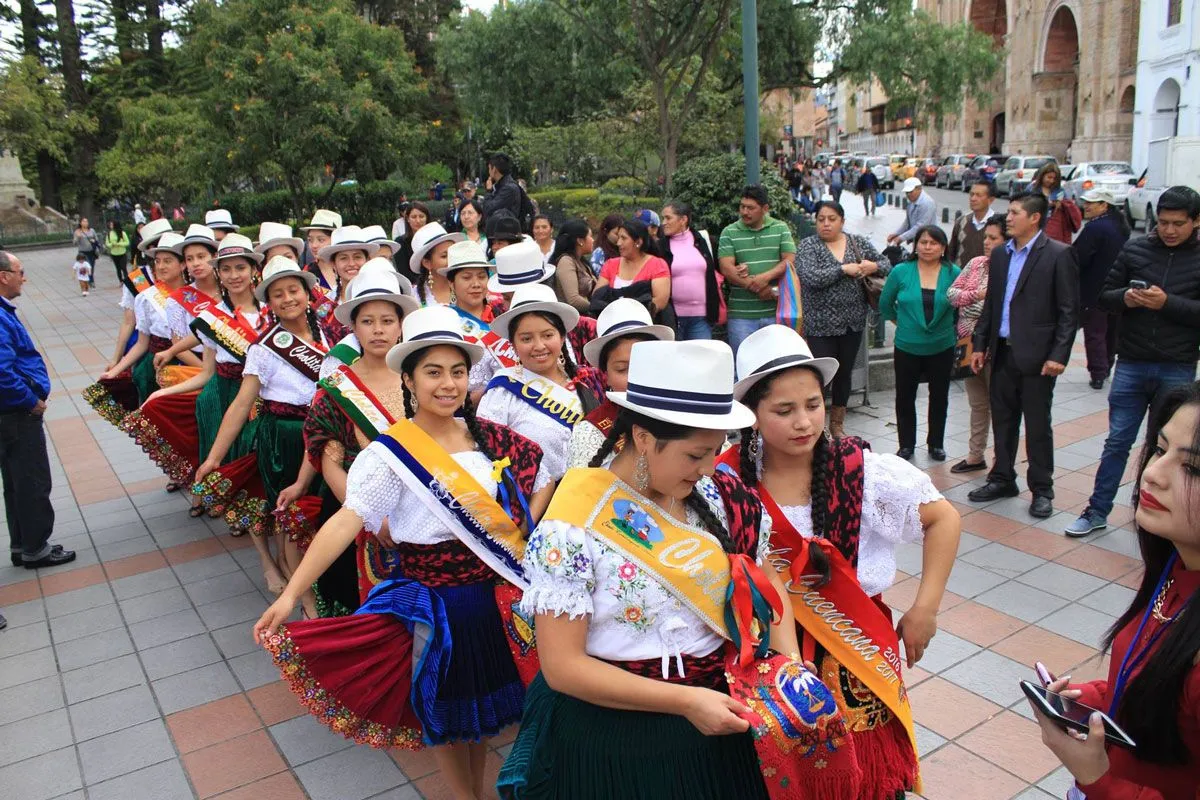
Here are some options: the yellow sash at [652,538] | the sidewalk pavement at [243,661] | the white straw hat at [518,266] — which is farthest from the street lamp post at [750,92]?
the yellow sash at [652,538]

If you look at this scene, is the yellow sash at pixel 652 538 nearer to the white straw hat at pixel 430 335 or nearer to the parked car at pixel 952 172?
the white straw hat at pixel 430 335

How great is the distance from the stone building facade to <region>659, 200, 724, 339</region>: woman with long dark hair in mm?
26223

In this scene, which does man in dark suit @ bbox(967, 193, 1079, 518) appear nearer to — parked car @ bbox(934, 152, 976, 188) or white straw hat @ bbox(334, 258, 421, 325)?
white straw hat @ bbox(334, 258, 421, 325)

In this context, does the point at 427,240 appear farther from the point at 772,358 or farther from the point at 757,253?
the point at 772,358

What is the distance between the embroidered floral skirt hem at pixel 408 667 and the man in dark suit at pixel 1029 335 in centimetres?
423

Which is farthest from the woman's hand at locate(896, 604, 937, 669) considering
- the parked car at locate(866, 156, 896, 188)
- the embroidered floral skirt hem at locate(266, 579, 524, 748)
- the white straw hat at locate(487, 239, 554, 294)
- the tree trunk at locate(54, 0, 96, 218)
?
the parked car at locate(866, 156, 896, 188)

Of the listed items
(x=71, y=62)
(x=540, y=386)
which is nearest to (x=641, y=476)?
(x=540, y=386)

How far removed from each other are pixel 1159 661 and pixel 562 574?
1.27 meters

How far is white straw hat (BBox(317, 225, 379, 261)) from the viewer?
6.37 metres

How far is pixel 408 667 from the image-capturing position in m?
3.15

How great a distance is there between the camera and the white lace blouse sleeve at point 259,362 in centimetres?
498

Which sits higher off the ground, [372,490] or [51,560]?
[372,490]

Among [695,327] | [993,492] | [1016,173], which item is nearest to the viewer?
[993,492]

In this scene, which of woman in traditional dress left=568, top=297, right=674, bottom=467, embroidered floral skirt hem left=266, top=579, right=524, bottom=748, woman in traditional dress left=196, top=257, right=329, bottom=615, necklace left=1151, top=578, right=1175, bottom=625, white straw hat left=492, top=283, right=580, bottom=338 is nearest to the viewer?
necklace left=1151, top=578, right=1175, bottom=625
